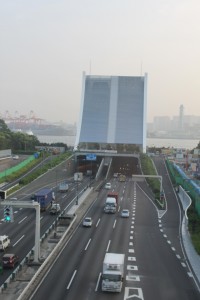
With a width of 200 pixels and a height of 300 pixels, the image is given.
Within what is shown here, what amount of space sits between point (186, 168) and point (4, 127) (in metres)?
62.2

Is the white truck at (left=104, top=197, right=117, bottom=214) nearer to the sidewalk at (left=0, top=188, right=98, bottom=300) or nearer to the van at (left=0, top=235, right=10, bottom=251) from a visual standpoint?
the sidewalk at (left=0, top=188, right=98, bottom=300)

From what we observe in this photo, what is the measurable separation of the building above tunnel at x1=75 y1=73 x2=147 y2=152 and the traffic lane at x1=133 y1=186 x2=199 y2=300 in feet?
191

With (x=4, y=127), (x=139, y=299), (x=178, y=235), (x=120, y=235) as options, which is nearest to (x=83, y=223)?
(x=120, y=235)

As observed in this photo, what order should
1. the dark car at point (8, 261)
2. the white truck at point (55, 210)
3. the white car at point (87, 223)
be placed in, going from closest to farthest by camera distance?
the dark car at point (8, 261) < the white car at point (87, 223) < the white truck at point (55, 210)

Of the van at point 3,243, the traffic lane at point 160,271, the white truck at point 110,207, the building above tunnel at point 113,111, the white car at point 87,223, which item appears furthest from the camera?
the building above tunnel at point 113,111

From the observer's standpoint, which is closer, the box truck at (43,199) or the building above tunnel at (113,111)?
the box truck at (43,199)

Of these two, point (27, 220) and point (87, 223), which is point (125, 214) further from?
point (27, 220)

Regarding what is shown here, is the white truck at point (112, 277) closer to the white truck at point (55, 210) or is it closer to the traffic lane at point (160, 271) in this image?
the traffic lane at point (160, 271)

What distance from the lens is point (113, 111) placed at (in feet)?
313

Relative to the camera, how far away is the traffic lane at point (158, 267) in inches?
764

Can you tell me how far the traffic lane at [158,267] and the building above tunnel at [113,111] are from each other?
2293 inches

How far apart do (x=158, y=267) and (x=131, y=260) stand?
68.0 inches

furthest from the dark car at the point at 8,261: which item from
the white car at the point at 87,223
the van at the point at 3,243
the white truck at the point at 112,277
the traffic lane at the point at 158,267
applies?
the white car at the point at 87,223

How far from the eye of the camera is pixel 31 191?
49594mm
